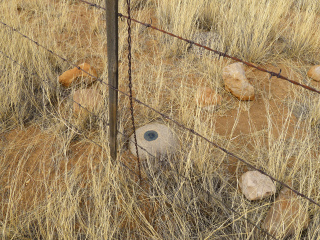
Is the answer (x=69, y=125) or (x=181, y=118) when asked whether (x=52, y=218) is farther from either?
(x=181, y=118)

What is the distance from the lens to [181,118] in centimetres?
230

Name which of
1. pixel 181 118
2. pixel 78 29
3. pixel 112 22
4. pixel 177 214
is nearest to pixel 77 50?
pixel 78 29

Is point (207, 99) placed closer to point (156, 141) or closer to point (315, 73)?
point (156, 141)

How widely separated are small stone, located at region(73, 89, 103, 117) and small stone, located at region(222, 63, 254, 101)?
120 centimetres

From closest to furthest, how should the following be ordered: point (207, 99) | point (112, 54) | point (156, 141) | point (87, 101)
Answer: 1. point (112, 54)
2. point (156, 141)
3. point (87, 101)
4. point (207, 99)

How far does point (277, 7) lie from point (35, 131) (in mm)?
3085

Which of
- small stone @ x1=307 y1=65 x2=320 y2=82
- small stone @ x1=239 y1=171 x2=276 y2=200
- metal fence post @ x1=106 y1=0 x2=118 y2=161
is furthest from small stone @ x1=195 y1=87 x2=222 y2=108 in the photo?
small stone @ x1=307 y1=65 x2=320 y2=82

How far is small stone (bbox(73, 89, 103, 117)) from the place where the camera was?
223 cm

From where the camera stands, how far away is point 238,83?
8.43 ft

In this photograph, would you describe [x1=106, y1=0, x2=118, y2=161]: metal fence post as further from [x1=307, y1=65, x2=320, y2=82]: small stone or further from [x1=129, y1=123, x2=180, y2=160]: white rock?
[x1=307, y1=65, x2=320, y2=82]: small stone

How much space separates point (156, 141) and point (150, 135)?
0.08 metres

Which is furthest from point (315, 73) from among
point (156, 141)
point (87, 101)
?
point (87, 101)

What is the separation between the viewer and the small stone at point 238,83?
2549 mm

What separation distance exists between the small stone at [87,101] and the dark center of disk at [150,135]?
18.8 inches
